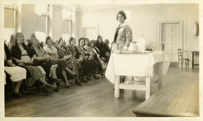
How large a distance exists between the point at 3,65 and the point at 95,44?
151cm

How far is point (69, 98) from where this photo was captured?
12.6 ft

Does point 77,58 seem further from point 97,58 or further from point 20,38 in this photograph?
point 20,38

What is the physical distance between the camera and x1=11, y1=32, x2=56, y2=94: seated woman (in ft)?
12.4

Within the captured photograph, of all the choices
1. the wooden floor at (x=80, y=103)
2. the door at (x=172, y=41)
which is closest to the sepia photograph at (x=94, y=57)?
the wooden floor at (x=80, y=103)

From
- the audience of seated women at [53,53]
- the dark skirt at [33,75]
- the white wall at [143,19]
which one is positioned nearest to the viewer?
the white wall at [143,19]

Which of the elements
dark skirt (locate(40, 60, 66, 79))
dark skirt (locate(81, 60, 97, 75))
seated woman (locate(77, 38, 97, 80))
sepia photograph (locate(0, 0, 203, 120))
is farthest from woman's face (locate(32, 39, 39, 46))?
dark skirt (locate(81, 60, 97, 75))

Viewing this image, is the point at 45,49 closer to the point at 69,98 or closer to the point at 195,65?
the point at 69,98

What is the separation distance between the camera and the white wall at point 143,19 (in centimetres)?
352

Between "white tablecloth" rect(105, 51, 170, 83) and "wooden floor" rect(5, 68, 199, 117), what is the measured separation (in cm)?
40

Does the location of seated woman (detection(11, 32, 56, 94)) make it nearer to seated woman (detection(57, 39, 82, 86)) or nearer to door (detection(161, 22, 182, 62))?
seated woman (detection(57, 39, 82, 86))

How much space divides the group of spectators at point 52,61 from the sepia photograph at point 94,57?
0.05ft

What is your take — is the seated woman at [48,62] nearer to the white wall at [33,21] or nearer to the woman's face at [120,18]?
the white wall at [33,21]

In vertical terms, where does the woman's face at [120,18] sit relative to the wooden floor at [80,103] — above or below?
above

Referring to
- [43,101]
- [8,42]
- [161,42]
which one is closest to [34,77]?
[43,101]
